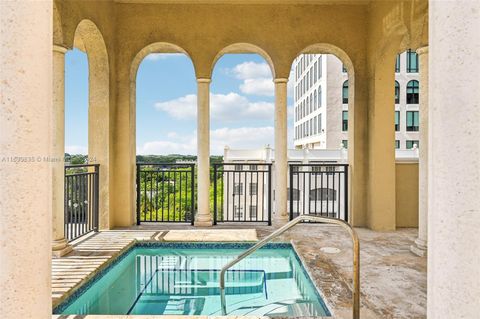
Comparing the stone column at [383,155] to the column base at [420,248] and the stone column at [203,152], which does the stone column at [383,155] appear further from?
the stone column at [203,152]

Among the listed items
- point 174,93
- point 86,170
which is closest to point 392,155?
point 86,170

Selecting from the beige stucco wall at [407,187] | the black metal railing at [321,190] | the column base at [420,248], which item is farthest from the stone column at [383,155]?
the column base at [420,248]

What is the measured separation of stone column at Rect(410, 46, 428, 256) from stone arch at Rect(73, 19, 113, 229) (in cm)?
470

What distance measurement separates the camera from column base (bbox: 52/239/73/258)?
13.3 feet

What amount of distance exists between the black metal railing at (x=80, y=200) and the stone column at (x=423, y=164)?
467cm

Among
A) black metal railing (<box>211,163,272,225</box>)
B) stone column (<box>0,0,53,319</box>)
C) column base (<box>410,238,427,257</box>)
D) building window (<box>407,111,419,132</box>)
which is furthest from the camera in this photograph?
building window (<box>407,111,419,132</box>)

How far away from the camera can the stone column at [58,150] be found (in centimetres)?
409

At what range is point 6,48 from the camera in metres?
1.38

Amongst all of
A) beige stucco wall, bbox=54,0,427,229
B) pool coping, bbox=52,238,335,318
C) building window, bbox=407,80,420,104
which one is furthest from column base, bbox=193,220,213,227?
building window, bbox=407,80,420,104

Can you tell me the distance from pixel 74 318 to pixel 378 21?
5.69 meters

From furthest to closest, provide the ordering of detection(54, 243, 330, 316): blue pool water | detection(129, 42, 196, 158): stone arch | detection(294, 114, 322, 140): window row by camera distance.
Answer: detection(294, 114, 322, 140): window row < detection(129, 42, 196, 158): stone arch < detection(54, 243, 330, 316): blue pool water

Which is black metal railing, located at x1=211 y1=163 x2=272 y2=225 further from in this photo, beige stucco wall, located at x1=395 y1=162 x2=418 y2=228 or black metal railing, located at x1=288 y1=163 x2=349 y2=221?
beige stucco wall, located at x1=395 y1=162 x2=418 y2=228
